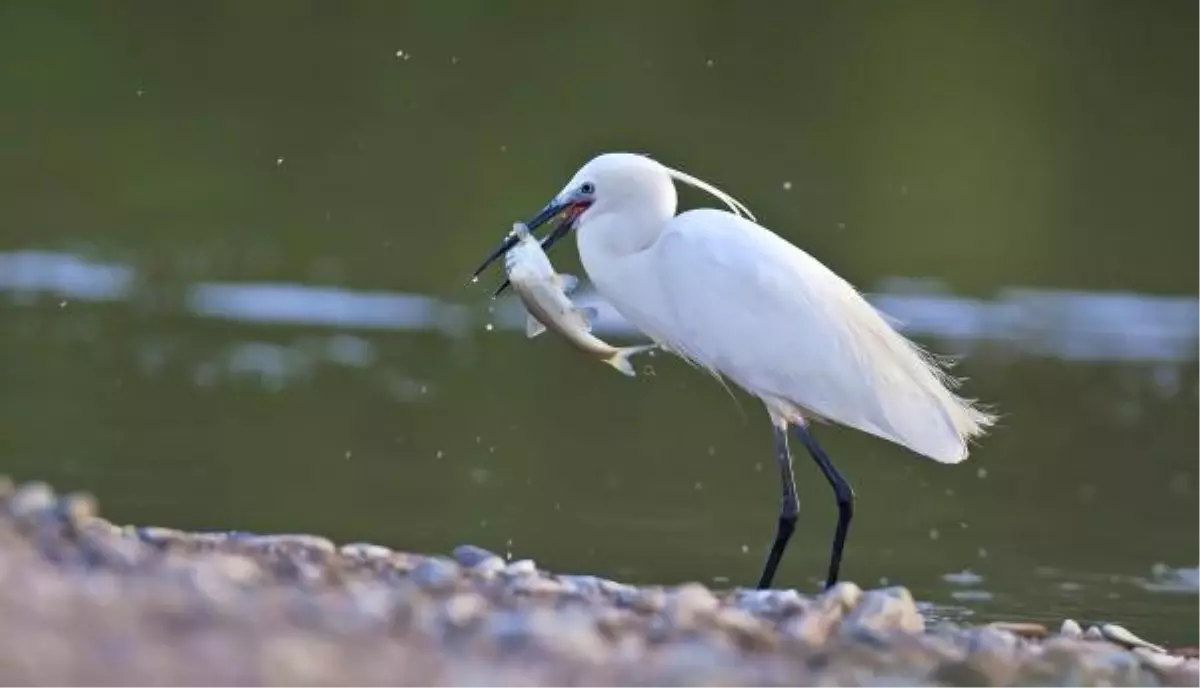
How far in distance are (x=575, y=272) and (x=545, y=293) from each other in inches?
280

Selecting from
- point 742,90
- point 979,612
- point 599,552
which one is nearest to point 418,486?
point 599,552

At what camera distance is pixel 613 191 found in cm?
766

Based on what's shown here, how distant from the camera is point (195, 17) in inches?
938

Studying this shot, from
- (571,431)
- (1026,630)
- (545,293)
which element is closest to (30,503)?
(545,293)

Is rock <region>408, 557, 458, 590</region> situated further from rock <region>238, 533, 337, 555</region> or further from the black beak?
the black beak

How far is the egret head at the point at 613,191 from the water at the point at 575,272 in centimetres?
123

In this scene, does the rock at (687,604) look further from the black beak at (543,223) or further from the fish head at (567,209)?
the fish head at (567,209)

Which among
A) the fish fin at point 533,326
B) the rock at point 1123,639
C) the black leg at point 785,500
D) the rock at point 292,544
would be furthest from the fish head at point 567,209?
the rock at point 1123,639

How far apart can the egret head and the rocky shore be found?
131 centimetres

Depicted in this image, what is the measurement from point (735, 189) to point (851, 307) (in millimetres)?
9529

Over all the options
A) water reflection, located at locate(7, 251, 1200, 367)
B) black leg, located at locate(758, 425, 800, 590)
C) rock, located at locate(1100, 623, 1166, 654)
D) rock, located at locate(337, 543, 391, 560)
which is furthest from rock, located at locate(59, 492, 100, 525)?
water reflection, located at locate(7, 251, 1200, 367)

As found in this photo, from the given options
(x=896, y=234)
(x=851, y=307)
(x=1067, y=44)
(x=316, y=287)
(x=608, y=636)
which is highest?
(x=1067, y=44)

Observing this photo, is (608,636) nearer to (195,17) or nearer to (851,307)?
(851,307)

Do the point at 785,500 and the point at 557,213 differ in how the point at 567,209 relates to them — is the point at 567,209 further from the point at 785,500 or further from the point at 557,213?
the point at 785,500
